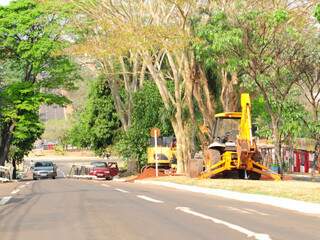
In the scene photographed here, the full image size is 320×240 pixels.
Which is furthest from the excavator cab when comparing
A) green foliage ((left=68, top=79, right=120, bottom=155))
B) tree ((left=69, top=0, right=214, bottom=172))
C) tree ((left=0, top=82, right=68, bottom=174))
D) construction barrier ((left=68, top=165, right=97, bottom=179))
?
green foliage ((left=68, top=79, right=120, bottom=155))

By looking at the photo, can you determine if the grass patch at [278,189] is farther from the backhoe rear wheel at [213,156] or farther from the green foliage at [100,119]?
the green foliage at [100,119]

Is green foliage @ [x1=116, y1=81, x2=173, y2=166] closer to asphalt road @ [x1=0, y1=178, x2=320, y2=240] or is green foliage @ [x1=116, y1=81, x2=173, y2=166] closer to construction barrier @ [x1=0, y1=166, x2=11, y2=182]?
construction barrier @ [x1=0, y1=166, x2=11, y2=182]

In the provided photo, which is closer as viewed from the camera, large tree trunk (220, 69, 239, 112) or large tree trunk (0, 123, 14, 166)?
large tree trunk (220, 69, 239, 112)

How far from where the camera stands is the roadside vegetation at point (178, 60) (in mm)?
28672

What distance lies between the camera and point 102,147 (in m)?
57.7

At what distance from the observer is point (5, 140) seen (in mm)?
50562

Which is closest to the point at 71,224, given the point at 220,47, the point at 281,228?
the point at 281,228

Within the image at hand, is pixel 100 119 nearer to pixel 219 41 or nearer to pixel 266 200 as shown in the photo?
pixel 219 41

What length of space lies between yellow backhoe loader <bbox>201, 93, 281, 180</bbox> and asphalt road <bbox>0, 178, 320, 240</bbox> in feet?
35.7

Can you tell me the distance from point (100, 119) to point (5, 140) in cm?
923

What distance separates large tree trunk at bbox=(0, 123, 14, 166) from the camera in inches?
1937

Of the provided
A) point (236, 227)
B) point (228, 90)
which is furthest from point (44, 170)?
point (236, 227)

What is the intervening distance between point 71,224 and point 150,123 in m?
36.2

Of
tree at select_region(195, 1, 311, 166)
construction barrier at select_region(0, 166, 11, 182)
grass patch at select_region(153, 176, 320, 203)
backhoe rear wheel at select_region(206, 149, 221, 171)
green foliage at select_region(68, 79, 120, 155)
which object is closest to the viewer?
grass patch at select_region(153, 176, 320, 203)
